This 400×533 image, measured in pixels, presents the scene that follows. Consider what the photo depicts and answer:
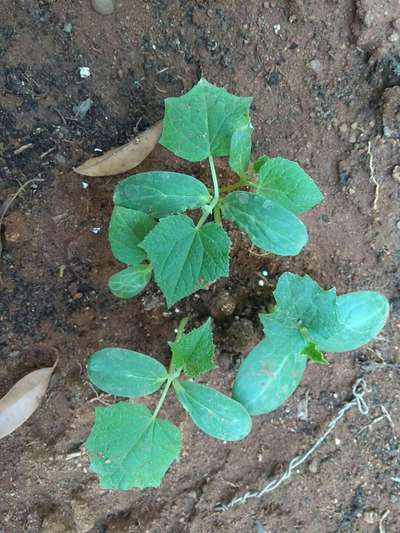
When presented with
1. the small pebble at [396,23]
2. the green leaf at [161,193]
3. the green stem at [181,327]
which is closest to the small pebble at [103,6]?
the green leaf at [161,193]

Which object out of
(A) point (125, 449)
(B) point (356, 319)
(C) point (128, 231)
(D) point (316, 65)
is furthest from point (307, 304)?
(D) point (316, 65)

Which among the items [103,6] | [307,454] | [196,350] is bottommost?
[307,454]

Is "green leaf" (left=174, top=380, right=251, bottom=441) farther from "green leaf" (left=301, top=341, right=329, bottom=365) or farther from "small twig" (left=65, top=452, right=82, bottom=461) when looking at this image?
"small twig" (left=65, top=452, right=82, bottom=461)

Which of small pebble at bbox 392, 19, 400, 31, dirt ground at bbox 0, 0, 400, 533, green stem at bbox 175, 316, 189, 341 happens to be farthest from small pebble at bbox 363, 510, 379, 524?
small pebble at bbox 392, 19, 400, 31

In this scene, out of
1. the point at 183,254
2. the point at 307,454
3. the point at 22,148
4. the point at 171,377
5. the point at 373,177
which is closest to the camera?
the point at 183,254

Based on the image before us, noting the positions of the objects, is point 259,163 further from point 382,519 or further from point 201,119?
point 382,519

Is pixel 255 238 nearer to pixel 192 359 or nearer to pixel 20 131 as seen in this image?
pixel 192 359

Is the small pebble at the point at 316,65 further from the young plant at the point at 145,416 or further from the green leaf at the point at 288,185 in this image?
the young plant at the point at 145,416
